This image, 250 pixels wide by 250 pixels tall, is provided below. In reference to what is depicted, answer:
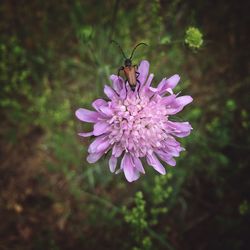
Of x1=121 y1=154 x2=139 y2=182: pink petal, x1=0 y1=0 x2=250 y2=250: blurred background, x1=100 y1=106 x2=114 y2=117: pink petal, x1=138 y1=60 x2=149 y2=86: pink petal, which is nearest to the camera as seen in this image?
x1=100 y1=106 x2=114 y2=117: pink petal

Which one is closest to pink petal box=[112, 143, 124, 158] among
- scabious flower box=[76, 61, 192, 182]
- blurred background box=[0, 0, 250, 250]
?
scabious flower box=[76, 61, 192, 182]

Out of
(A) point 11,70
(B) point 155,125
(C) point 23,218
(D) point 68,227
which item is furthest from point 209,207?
(A) point 11,70

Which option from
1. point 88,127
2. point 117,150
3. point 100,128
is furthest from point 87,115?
point 88,127

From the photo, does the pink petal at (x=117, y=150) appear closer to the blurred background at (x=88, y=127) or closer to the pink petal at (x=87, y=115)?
the pink petal at (x=87, y=115)

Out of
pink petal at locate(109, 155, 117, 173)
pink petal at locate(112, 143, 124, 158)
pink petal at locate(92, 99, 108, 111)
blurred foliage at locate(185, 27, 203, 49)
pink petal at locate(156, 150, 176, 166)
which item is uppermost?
blurred foliage at locate(185, 27, 203, 49)

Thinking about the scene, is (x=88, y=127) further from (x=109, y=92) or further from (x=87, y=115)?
(x=109, y=92)

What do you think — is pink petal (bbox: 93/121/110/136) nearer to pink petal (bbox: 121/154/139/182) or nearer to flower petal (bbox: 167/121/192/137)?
pink petal (bbox: 121/154/139/182)

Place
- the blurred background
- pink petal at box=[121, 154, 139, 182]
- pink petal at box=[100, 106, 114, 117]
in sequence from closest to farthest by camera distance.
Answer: pink petal at box=[100, 106, 114, 117] → pink petal at box=[121, 154, 139, 182] → the blurred background
